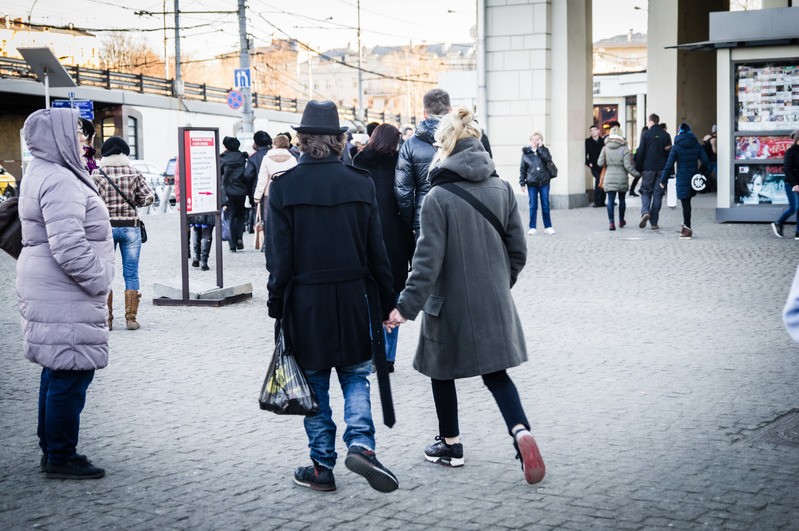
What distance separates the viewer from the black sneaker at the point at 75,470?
5.31 metres

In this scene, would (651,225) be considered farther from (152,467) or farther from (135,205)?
(152,467)

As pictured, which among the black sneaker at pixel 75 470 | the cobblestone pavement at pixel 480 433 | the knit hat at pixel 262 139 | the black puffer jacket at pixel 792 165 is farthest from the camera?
the knit hat at pixel 262 139

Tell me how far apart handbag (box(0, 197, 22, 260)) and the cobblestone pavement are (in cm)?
112

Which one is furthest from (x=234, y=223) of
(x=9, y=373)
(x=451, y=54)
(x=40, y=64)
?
(x=451, y=54)

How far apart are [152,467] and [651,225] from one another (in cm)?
1522

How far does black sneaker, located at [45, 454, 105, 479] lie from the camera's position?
5309 mm

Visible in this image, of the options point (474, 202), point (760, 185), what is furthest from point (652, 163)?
point (474, 202)

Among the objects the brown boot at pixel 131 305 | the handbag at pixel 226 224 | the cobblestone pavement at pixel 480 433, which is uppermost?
the handbag at pixel 226 224

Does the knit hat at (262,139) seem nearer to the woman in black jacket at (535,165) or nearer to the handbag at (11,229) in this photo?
the woman in black jacket at (535,165)

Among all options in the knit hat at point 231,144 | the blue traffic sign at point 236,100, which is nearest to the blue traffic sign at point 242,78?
the blue traffic sign at point 236,100

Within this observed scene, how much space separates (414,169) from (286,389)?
298cm

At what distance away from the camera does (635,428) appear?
20.1ft

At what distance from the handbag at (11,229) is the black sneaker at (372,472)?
2142 mm

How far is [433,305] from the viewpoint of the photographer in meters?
5.29
